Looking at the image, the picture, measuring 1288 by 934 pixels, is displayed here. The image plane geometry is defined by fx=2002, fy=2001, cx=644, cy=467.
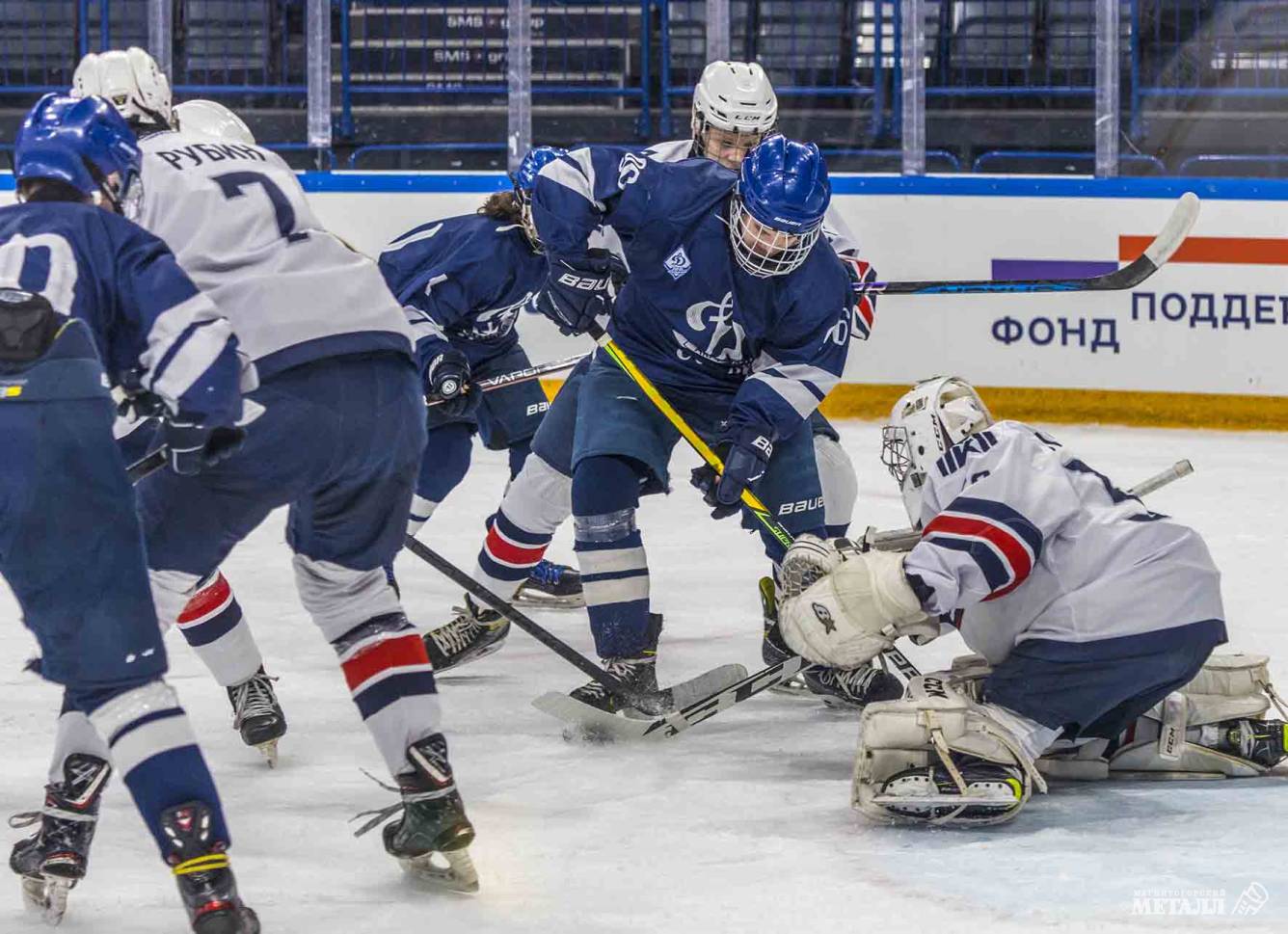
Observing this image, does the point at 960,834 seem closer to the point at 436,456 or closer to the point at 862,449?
the point at 436,456

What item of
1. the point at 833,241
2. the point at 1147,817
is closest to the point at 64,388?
the point at 1147,817

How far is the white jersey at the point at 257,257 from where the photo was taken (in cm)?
231

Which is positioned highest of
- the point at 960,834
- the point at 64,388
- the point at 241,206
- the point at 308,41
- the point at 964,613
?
the point at 308,41

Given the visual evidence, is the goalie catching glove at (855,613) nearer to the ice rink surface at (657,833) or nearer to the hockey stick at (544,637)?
the ice rink surface at (657,833)

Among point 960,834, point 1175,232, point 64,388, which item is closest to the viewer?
point 64,388

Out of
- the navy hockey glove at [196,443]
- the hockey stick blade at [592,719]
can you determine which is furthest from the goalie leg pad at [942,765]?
the navy hockey glove at [196,443]

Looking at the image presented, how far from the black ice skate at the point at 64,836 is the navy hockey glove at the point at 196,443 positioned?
414 mm

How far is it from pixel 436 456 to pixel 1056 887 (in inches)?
72.2

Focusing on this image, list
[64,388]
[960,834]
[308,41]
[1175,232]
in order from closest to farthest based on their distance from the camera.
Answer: [64,388], [960,834], [1175,232], [308,41]

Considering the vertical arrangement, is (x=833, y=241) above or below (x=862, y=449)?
above

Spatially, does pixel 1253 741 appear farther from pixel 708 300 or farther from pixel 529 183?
pixel 529 183

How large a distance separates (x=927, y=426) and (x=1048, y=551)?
0.85ft

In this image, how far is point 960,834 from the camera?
8.69ft

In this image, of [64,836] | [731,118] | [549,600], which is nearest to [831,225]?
[731,118]
